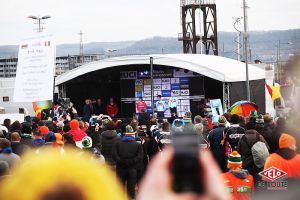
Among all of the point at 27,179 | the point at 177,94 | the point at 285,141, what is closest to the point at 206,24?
the point at 177,94

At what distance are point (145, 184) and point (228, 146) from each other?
353 inches

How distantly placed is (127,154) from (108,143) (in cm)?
71

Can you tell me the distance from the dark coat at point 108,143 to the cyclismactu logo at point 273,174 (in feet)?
14.4

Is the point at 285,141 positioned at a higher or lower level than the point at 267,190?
higher

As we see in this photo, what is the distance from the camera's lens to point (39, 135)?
31.0 feet

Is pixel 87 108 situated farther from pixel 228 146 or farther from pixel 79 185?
pixel 79 185

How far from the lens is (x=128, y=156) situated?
9.90 m

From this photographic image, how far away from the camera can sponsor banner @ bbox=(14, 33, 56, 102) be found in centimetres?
1350

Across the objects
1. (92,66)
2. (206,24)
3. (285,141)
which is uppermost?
(206,24)

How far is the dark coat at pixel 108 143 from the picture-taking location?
34.3ft

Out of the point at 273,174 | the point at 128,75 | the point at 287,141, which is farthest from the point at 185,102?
the point at 273,174

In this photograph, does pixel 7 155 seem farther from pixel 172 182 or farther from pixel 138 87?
pixel 138 87

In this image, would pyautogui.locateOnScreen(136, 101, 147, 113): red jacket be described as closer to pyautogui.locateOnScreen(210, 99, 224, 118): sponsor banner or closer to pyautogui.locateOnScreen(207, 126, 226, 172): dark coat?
pyautogui.locateOnScreen(210, 99, 224, 118): sponsor banner

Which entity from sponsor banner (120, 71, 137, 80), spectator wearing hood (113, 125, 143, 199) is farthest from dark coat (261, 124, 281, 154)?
sponsor banner (120, 71, 137, 80)
